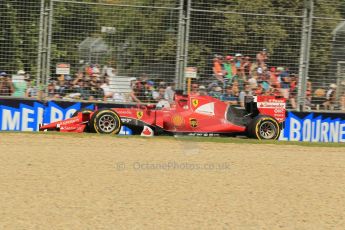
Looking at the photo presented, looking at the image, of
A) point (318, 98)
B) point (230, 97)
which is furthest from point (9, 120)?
point (318, 98)

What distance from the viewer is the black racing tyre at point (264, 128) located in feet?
→ 40.3

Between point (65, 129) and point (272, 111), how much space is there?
4.05 meters

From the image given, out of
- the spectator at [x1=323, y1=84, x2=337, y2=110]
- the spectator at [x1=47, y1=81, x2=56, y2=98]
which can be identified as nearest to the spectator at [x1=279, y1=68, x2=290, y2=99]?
the spectator at [x1=323, y1=84, x2=337, y2=110]

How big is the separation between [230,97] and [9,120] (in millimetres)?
4426

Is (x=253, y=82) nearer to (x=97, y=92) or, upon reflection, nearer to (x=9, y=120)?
(x=97, y=92)

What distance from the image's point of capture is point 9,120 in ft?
40.2

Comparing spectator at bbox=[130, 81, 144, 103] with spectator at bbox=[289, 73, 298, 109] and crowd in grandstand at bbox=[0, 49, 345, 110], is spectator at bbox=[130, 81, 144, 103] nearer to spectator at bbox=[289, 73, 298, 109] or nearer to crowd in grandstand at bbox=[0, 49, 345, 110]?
crowd in grandstand at bbox=[0, 49, 345, 110]

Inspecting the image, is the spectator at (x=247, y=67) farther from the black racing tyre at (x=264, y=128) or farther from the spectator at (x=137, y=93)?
the spectator at (x=137, y=93)

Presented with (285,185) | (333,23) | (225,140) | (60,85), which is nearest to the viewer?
(285,185)

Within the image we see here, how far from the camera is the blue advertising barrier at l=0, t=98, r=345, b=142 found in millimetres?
12258

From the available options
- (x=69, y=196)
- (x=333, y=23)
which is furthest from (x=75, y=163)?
(x=333, y=23)

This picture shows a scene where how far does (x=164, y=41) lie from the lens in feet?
42.7

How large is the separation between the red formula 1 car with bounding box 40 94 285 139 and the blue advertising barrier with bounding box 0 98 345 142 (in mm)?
646

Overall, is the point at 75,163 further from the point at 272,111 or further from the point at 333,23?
the point at 333,23
